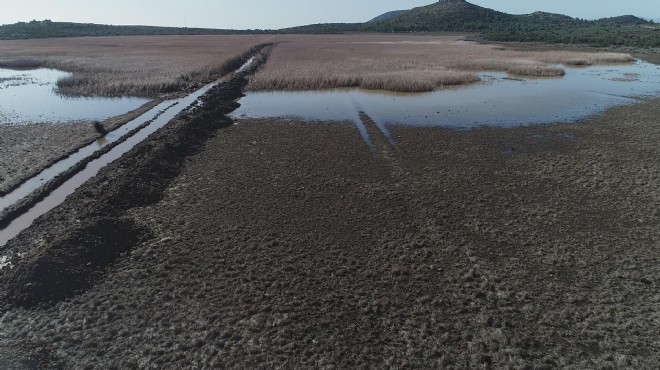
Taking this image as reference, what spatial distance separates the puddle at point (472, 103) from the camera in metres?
23.8

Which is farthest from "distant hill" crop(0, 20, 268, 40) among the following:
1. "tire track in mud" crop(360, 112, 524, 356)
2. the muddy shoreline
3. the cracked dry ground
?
"tire track in mud" crop(360, 112, 524, 356)

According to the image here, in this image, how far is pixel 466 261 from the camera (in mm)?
9875

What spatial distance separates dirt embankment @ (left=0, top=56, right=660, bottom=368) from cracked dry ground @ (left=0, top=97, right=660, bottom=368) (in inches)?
1.6

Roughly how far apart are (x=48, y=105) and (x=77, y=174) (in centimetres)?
1537

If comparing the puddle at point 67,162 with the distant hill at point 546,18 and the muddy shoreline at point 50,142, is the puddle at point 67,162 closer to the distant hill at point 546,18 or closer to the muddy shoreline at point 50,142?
the muddy shoreline at point 50,142

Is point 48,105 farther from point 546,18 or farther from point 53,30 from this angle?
point 546,18

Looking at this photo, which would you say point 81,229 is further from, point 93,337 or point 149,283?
point 93,337

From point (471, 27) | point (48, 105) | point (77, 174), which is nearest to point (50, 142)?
point (77, 174)

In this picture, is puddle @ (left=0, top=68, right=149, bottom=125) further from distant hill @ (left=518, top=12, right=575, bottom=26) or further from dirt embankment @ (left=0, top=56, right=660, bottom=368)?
distant hill @ (left=518, top=12, right=575, bottom=26)

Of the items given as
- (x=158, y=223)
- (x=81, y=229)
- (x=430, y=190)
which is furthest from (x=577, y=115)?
(x=81, y=229)

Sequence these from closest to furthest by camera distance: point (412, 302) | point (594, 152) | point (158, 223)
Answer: point (412, 302), point (158, 223), point (594, 152)

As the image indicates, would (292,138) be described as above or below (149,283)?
above

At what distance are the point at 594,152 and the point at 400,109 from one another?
1173 centimetres

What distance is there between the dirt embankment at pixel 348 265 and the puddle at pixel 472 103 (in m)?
7.46
